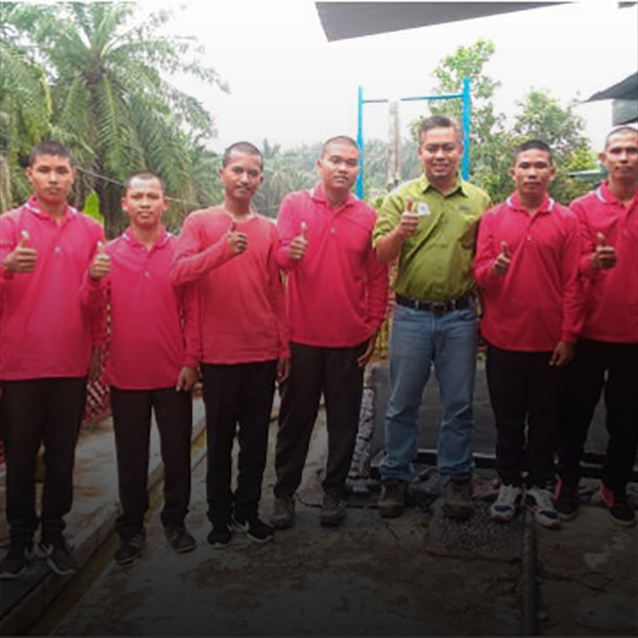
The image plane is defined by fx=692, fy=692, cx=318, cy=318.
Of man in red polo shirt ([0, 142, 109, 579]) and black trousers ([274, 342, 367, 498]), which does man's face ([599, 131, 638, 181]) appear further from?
man in red polo shirt ([0, 142, 109, 579])

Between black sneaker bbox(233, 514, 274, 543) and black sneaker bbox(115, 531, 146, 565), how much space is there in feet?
1.70

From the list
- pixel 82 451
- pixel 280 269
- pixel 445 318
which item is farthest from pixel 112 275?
pixel 82 451

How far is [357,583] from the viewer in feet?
10.5

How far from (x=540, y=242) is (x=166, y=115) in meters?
16.9

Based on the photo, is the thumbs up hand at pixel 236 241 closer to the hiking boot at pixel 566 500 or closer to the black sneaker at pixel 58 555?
the black sneaker at pixel 58 555

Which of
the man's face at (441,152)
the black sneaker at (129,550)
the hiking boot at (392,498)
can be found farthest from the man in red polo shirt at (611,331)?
the black sneaker at (129,550)

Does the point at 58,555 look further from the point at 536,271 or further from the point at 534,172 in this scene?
the point at 534,172

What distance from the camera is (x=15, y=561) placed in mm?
3088

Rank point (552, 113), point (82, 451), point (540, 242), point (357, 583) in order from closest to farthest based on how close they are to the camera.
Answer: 1. point (357, 583)
2. point (540, 242)
3. point (82, 451)
4. point (552, 113)

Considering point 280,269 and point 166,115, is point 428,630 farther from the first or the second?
point 166,115

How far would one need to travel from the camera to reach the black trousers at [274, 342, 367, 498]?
3.67 m

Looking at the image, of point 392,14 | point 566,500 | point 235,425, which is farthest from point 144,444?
point 392,14

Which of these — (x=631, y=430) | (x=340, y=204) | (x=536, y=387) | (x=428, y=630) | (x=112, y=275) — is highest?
(x=340, y=204)

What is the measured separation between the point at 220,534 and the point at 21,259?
169 cm
